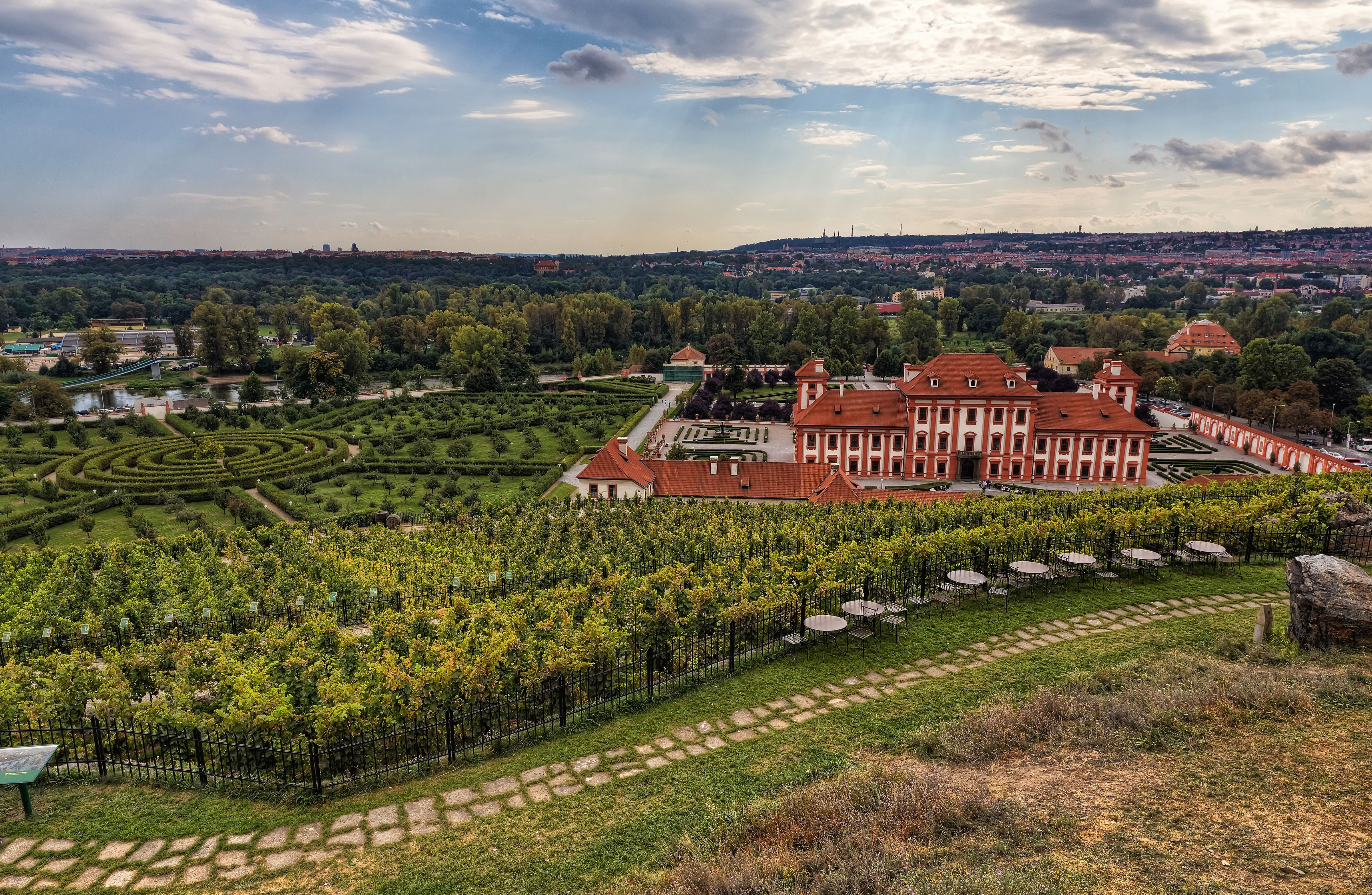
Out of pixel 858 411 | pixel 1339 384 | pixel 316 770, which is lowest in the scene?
pixel 316 770

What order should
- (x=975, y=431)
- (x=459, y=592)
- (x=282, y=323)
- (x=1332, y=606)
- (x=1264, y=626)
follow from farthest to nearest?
1. (x=282, y=323)
2. (x=975, y=431)
3. (x=459, y=592)
4. (x=1264, y=626)
5. (x=1332, y=606)

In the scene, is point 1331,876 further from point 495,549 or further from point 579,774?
point 495,549

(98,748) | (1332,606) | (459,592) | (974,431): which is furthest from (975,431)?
(98,748)

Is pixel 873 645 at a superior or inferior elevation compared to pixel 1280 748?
inferior

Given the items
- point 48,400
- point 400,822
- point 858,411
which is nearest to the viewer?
point 400,822

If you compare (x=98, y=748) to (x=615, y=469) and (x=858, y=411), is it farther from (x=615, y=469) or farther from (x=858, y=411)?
(x=858, y=411)

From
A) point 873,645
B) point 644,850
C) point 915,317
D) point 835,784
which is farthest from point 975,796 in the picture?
point 915,317

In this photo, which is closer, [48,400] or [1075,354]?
[48,400]
